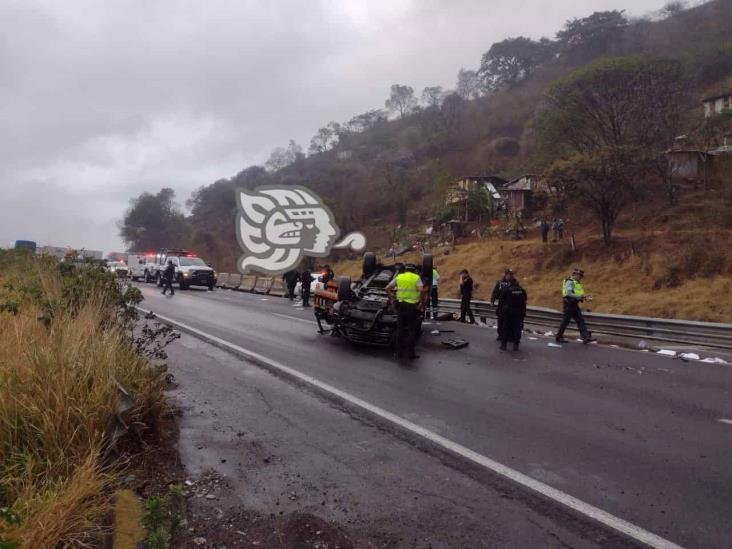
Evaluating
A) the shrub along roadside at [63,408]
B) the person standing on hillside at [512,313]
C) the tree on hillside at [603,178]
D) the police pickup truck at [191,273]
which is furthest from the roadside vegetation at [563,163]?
the shrub along roadside at [63,408]

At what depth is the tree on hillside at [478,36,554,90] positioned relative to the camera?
8081cm

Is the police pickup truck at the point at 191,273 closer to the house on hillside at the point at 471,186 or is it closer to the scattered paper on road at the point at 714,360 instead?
the house on hillside at the point at 471,186

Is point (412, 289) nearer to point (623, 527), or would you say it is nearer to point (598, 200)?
point (623, 527)

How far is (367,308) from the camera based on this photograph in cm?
1116

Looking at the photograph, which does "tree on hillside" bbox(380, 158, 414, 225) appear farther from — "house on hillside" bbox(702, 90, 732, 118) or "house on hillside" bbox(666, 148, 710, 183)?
"house on hillside" bbox(666, 148, 710, 183)

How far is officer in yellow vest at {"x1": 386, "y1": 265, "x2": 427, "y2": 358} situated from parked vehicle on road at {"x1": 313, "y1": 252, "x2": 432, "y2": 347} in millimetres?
568

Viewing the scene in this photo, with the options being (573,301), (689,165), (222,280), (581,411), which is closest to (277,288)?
(222,280)

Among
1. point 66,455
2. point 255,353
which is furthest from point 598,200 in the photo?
point 66,455

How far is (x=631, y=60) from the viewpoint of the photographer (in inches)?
1271

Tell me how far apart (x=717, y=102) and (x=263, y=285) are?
37.4 m

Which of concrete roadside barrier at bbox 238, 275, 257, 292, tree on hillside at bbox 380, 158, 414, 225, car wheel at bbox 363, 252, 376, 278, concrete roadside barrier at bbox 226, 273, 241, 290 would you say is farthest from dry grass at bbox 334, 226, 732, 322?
tree on hillside at bbox 380, 158, 414, 225

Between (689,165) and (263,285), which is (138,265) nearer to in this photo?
(263,285)

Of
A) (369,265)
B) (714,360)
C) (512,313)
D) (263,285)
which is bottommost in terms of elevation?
(714,360)

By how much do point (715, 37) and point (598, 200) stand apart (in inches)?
1846
